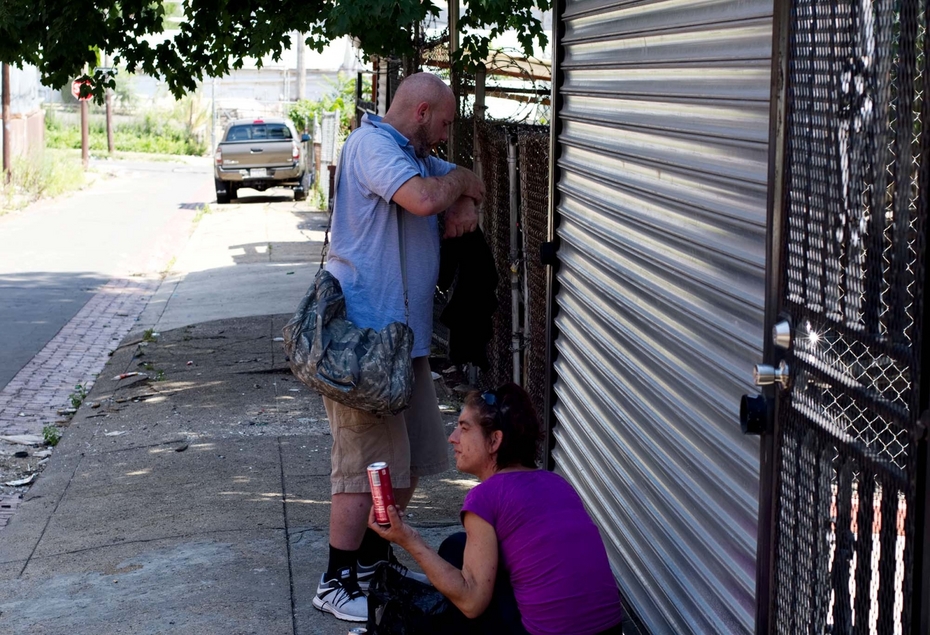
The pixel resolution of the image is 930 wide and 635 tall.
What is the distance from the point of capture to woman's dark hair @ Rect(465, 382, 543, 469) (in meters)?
3.27

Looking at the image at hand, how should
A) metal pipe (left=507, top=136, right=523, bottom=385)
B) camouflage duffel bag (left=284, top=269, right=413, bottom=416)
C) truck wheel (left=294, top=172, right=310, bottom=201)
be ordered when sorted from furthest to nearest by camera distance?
truck wheel (left=294, top=172, right=310, bottom=201), metal pipe (left=507, top=136, right=523, bottom=385), camouflage duffel bag (left=284, top=269, right=413, bottom=416)

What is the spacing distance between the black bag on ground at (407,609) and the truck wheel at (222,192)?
914 inches

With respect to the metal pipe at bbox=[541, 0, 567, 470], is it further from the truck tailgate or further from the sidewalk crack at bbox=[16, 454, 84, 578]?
the truck tailgate

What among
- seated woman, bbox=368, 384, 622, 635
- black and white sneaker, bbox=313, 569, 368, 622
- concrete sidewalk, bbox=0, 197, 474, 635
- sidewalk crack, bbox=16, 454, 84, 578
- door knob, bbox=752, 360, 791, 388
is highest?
door knob, bbox=752, 360, 791, 388

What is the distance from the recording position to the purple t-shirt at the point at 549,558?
3088mm

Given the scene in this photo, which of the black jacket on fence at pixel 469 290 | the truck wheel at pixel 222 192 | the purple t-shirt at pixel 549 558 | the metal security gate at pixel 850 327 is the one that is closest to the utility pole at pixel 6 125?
the truck wheel at pixel 222 192

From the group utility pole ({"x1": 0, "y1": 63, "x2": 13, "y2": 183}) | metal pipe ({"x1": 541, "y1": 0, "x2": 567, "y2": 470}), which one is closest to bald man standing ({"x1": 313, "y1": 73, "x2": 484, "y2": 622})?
metal pipe ({"x1": 541, "y1": 0, "x2": 567, "y2": 470})

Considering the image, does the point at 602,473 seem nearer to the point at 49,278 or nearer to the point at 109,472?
the point at 109,472

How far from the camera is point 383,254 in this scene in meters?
4.00

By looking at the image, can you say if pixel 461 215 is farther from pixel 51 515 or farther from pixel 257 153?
pixel 257 153

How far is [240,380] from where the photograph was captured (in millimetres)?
8531

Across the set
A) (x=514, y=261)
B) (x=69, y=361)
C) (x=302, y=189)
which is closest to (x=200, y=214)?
(x=302, y=189)

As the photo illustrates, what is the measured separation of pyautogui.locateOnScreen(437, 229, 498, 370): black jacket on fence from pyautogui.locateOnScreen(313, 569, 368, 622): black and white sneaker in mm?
923

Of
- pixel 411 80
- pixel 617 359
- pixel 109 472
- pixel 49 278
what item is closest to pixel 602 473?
pixel 617 359
